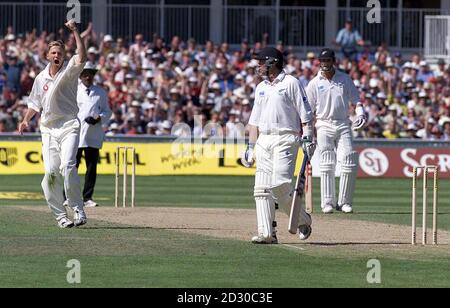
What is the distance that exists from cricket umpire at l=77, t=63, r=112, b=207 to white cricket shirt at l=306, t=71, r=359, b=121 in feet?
11.4

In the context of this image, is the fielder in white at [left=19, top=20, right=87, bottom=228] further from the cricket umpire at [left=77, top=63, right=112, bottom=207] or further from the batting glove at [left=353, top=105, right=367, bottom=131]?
the batting glove at [left=353, top=105, right=367, bottom=131]

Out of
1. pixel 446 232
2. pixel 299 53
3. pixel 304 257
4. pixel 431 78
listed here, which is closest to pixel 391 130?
pixel 431 78

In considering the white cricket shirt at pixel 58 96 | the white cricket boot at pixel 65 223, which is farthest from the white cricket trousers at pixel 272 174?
the white cricket boot at pixel 65 223

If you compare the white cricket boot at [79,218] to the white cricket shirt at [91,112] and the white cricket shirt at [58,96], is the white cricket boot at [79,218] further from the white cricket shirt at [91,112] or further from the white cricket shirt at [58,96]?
the white cricket shirt at [91,112]

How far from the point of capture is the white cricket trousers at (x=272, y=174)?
14656 millimetres

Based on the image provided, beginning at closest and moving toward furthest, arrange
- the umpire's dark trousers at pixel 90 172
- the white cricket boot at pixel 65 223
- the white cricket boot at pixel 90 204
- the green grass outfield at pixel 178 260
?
the green grass outfield at pixel 178 260 → the white cricket boot at pixel 65 223 → the white cricket boot at pixel 90 204 → the umpire's dark trousers at pixel 90 172

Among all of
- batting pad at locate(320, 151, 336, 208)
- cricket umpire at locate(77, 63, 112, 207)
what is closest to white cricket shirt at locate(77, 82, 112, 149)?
cricket umpire at locate(77, 63, 112, 207)

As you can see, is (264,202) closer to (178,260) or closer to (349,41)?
(178,260)

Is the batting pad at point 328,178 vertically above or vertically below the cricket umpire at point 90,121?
below

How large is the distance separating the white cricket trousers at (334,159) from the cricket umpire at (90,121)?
11.9 ft

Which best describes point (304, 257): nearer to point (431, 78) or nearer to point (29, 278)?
point (29, 278)

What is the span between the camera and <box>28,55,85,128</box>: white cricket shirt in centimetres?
1611
